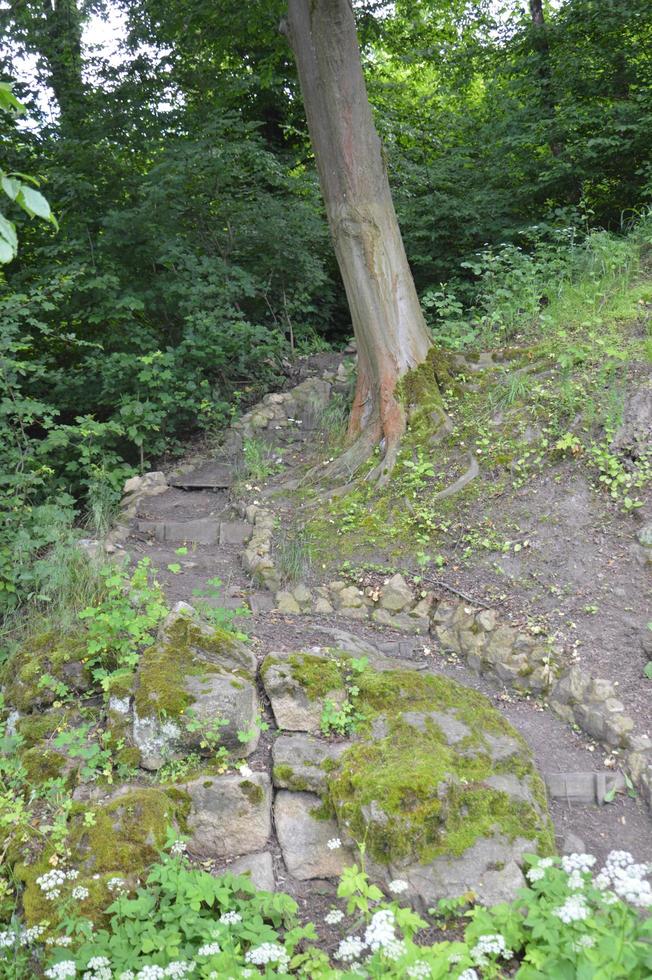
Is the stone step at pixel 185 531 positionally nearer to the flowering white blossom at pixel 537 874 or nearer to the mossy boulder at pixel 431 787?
the mossy boulder at pixel 431 787

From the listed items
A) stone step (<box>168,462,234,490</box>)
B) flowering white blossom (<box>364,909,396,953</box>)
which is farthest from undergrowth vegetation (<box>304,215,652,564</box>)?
flowering white blossom (<box>364,909,396,953</box>)

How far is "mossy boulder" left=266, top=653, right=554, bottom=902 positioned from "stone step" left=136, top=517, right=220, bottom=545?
2.47m

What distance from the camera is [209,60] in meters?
9.58

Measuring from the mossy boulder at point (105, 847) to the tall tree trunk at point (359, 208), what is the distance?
363cm

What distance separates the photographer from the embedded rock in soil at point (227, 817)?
3.29m

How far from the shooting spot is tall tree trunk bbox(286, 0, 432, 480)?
650cm

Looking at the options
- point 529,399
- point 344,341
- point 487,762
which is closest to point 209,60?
point 344,341

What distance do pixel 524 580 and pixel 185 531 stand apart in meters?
2.88

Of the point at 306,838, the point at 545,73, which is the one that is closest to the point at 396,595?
the point at 306,838

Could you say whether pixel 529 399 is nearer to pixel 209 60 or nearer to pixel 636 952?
pixel 636 952

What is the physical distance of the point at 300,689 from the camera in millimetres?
3818

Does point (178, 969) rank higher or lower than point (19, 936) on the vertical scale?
higher

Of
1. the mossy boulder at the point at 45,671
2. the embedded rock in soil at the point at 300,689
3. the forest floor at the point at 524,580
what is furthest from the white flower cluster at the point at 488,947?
the mossy boulder at the point at 45,671

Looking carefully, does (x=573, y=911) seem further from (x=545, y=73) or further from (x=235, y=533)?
(x=545, y=73)
